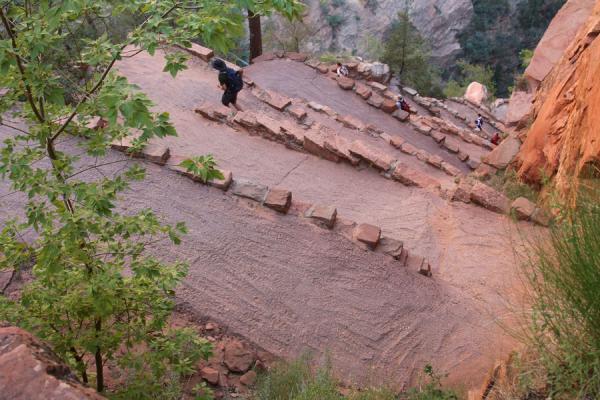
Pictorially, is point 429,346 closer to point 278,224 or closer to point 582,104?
point 278,224

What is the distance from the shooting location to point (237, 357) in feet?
18.0

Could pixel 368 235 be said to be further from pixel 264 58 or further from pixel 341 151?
pixel 264 58

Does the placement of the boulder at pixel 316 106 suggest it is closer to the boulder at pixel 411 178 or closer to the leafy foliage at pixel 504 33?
the boulder at pixel 411 178

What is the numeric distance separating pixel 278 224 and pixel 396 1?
40675mm

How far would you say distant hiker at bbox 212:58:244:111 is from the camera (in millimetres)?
11477

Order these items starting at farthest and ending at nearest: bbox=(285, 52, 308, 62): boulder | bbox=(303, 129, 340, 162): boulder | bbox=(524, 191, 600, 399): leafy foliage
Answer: bbox=(285, 52, 308, 62): boulder → bbox=(303, 129, 340, 162): boulder → bbox=(524, 191, 600, 399): leafy foliage

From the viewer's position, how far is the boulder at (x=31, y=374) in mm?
2475

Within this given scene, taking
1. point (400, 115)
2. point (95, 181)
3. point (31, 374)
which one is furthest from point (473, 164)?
point (31, 374)

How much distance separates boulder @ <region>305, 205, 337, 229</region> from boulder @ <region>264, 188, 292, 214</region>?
0.28m

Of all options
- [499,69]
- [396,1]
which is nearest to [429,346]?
[499,69]

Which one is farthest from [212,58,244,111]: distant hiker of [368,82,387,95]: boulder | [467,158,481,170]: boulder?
[368,82,387,95]: boulder

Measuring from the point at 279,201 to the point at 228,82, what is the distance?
5064 mm

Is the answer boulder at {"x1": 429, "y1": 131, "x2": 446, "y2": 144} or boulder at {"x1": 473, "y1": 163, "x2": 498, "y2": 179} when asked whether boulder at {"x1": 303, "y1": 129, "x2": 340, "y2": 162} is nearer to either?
boulder at {"x1": 473, "y1": 163, "x2": 498, "y2": 179}

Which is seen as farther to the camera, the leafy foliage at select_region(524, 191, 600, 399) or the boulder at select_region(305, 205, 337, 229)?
the boulder at select_region(305, 205, 337, 229)
